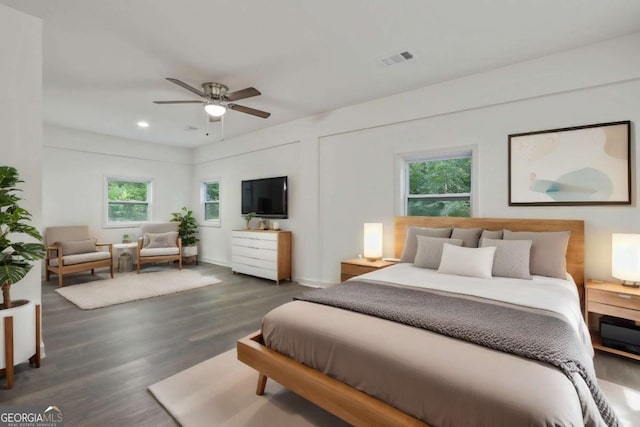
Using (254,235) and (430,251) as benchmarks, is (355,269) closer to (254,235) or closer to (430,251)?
(430,251)

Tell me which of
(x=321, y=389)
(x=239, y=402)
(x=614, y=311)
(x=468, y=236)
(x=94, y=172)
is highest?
(x=94, y=172)

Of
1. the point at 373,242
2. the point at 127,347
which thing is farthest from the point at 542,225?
the point at 127,347

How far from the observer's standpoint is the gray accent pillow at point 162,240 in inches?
240

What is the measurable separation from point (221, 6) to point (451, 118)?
277 cm

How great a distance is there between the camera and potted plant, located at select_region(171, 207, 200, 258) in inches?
267

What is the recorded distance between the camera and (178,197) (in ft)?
24.3

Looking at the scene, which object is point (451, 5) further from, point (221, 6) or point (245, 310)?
point (245, 310)

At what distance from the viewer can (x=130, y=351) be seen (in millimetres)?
2645

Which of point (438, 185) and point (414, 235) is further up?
point (438, 185)

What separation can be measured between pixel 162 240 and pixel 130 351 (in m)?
3.94

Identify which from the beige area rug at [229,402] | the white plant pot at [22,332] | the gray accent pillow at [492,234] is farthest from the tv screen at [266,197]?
the white plant pot at [22,332]

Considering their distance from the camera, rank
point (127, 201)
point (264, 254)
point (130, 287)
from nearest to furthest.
Result: point (130, 287) < point (264, 254) < point (127, 201)

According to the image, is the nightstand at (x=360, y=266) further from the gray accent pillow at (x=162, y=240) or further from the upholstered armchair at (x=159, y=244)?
the gray accent pillow at (x=162, y=240)

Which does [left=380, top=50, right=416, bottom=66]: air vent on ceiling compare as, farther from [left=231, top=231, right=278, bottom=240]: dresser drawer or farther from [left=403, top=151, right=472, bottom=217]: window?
[left=231, top=231, right=278, bottom=240]: dresser drawer
